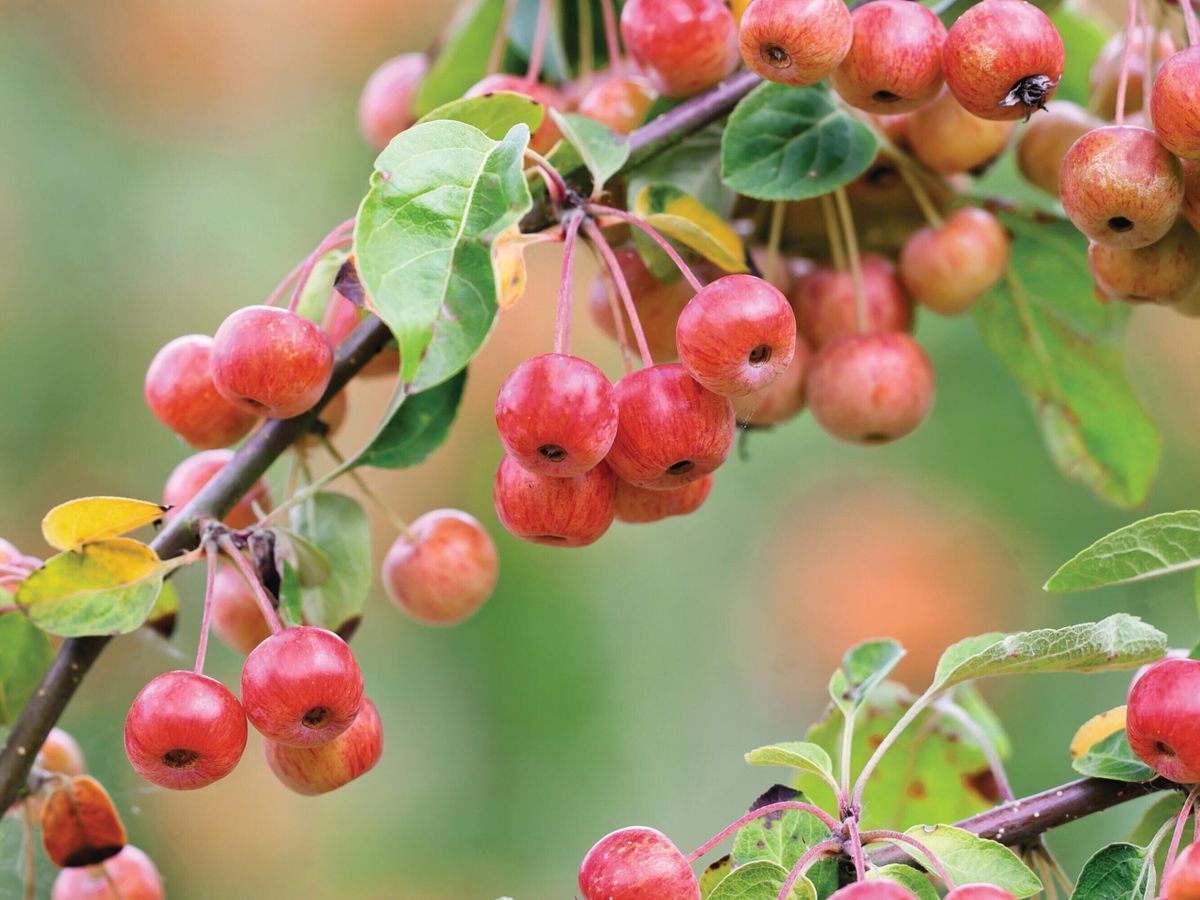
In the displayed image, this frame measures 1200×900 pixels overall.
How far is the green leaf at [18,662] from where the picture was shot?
2.90ft

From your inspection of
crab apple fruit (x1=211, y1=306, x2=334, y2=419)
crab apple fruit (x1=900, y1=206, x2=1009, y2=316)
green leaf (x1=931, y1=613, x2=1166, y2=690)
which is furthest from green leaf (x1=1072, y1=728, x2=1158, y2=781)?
crab apple fruit (x1=211, y1=306, x2=334, y2=419)

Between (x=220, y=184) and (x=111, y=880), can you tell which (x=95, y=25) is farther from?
(x=111, y=880)

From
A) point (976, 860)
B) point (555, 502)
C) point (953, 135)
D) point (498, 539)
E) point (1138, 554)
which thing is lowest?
point (976, 860)

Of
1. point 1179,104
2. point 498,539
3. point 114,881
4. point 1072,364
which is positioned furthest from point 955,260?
point 498,539

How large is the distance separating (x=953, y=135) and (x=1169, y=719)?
1.43 feet

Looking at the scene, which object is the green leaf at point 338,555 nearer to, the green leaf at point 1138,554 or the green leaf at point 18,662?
the green leaf at point 18,662

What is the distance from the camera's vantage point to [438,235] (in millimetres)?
675

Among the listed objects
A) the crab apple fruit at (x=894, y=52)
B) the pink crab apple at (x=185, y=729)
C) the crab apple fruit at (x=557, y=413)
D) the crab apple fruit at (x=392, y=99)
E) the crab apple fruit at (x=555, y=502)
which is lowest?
the pink crab apple at (x=185, y=729)

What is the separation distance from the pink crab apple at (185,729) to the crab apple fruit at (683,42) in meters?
0.46

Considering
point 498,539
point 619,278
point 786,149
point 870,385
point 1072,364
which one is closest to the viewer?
point 619,278

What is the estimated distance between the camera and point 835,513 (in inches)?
126

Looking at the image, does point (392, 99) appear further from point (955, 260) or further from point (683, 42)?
point (955, 260)

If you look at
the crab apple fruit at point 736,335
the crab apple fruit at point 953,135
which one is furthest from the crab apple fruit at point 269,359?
the crab apple fruit at point 953,135

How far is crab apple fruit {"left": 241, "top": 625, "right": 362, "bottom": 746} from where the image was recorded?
684mm
